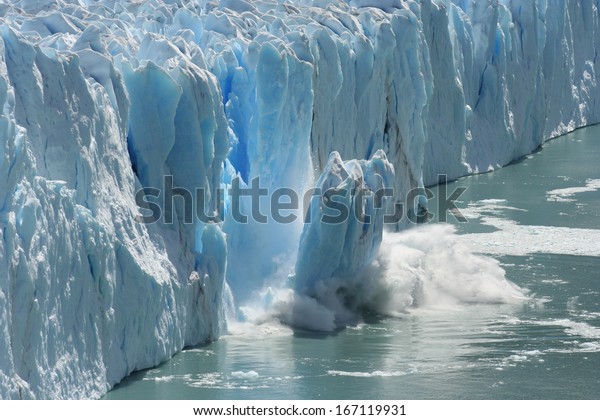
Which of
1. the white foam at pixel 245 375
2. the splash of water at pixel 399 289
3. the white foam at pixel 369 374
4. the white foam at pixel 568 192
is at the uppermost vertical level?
the white foam at pixel 568 192

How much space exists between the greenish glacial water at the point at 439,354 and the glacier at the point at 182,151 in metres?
0.41

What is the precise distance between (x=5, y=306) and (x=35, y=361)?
67cm

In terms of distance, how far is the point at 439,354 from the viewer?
1370 centimetres

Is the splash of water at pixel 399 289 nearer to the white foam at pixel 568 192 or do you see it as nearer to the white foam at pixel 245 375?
the white foam at pixel 245 375

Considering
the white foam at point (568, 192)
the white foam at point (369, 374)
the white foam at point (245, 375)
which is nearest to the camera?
the white foam at point (245, 375)

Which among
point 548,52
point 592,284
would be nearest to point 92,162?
point 592,284

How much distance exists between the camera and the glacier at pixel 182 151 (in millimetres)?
11148

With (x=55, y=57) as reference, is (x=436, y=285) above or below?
below

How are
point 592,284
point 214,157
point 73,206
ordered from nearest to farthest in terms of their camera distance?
1. point 73,206
2. point 214,157
3. point 592,284

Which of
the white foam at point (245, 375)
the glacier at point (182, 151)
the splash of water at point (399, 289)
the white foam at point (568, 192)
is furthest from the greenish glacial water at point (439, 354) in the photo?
the white foam at point (568, 192)

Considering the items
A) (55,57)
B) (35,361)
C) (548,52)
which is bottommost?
(35,361)

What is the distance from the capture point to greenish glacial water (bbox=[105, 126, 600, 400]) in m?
12.5

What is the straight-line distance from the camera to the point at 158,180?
1355cm

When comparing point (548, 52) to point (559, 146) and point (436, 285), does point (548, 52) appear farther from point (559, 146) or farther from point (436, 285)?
point (436, 285)
